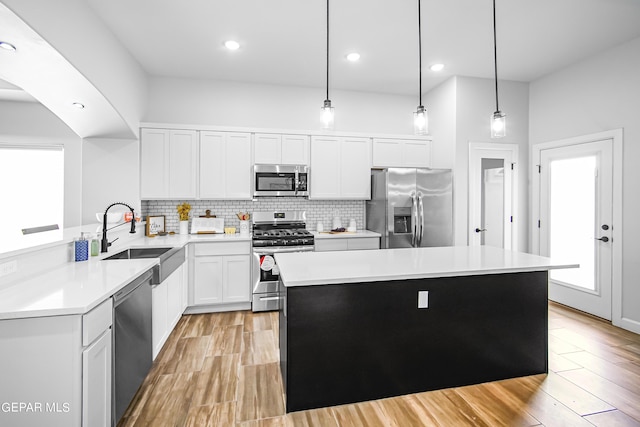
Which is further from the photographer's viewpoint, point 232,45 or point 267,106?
point 267,106

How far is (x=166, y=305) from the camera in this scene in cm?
296

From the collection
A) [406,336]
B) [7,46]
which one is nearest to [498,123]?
[406,336]

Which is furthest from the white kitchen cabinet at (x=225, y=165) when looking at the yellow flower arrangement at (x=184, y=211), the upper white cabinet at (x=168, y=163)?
the yellow flower arrangement at (x=184, y=211)

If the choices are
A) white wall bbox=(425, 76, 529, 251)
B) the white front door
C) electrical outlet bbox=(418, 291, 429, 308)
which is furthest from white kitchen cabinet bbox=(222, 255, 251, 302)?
the white front door

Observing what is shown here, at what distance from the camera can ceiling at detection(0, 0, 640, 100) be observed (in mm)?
2850

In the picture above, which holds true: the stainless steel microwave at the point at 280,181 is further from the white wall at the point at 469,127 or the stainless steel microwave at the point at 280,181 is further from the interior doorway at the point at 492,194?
the interior doorway at the point at 492,194

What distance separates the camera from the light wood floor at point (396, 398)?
1982 mm

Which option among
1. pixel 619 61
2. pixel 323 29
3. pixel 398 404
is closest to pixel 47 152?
pixel 323 29

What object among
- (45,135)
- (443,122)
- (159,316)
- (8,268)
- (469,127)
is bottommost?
(159,316)

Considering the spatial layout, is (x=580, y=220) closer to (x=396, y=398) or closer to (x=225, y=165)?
(x=396, y=398)

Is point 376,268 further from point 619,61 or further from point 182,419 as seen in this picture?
point 619,61

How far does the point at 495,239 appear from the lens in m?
4.46

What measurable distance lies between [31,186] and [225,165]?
9.29ft

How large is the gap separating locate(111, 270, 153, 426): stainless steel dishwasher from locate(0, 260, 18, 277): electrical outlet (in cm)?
62
